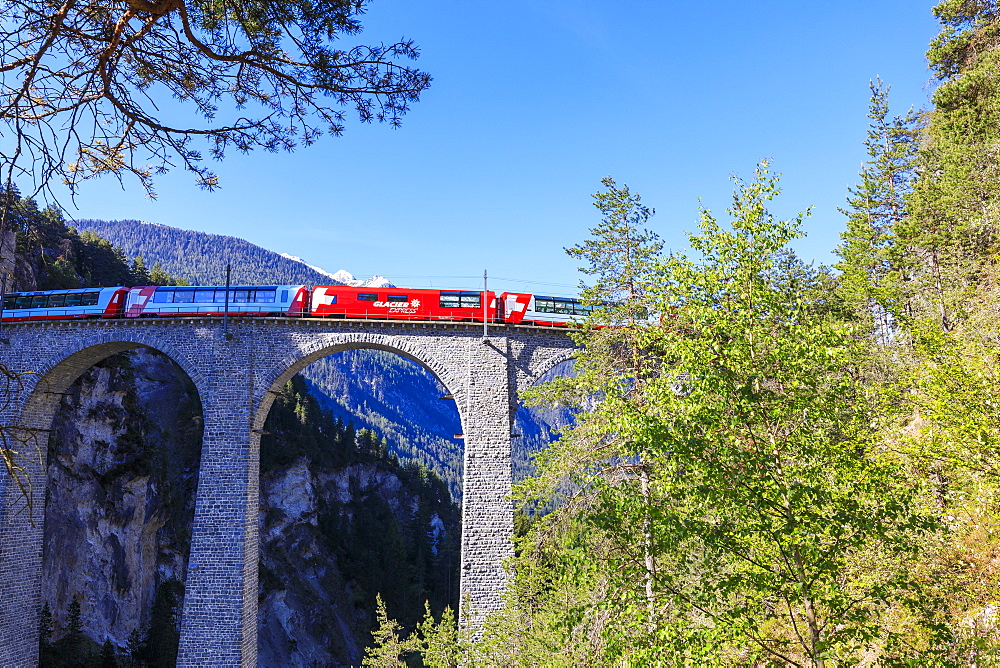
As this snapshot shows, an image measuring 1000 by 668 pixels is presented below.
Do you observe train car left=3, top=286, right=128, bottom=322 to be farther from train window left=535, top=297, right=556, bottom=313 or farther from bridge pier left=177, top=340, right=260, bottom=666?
train window left=535, top=297, right=556, bottom=313

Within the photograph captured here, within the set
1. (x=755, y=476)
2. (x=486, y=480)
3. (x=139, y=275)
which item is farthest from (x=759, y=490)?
Result: (x=139, y=275)

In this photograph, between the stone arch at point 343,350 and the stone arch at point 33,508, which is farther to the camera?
the stone arch at point 33,508

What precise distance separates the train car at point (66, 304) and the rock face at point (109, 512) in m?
7.10

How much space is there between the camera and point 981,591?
10258 mm

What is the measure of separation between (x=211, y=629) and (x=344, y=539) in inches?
1447

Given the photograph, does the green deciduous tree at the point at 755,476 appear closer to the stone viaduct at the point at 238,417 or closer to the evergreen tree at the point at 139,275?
the stone viaduct at the point at 238,417

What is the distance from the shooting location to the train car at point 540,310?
872 inches

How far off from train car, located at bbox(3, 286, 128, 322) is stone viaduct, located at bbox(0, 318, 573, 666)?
1.19ft

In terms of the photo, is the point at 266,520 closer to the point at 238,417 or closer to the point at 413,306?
the point at 238,417

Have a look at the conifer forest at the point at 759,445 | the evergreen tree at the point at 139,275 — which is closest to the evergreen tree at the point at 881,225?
the conifer forest at the point at 759,445

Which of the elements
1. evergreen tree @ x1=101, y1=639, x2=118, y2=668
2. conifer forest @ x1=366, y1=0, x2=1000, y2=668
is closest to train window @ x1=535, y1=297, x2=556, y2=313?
conifer forest @ x1=366, y1=0, x2=1000, y2=668

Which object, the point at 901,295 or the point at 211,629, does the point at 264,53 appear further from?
the point at 901,295

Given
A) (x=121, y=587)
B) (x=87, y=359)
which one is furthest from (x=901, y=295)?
(x=121, y=587)

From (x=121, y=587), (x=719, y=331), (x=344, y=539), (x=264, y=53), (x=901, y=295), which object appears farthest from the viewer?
(x=344, y=539)
